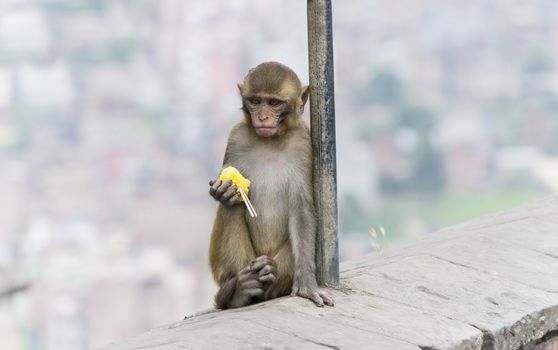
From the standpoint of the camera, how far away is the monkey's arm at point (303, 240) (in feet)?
15.3

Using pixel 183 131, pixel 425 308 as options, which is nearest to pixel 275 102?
pixel 425 308

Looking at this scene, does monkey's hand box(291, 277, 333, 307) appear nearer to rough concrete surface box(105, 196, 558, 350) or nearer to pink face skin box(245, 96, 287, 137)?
rough concrete surface box(105, 196, 558, 350)

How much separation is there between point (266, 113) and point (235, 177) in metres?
0.32

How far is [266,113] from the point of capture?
5043 mm

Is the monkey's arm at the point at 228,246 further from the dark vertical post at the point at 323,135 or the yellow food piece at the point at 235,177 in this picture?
the dark vertical post at the point at 323,135

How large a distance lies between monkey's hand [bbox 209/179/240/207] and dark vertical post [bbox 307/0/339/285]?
323 mm

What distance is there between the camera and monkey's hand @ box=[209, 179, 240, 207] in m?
4.84

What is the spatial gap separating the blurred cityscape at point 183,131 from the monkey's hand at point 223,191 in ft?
79.4

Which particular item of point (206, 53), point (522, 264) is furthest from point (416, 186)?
point (522, 264)

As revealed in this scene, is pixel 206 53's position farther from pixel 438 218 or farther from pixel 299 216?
pixel 299 216

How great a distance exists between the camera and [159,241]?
122ft

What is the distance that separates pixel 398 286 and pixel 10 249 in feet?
102

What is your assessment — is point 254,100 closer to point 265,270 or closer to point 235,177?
point 235,177

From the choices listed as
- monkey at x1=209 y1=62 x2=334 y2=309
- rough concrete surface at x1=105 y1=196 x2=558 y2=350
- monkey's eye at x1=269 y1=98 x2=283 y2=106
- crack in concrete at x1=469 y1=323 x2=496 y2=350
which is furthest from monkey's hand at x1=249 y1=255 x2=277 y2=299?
crack in concrete at x1=469 y1=323 x2=496 y2=350
